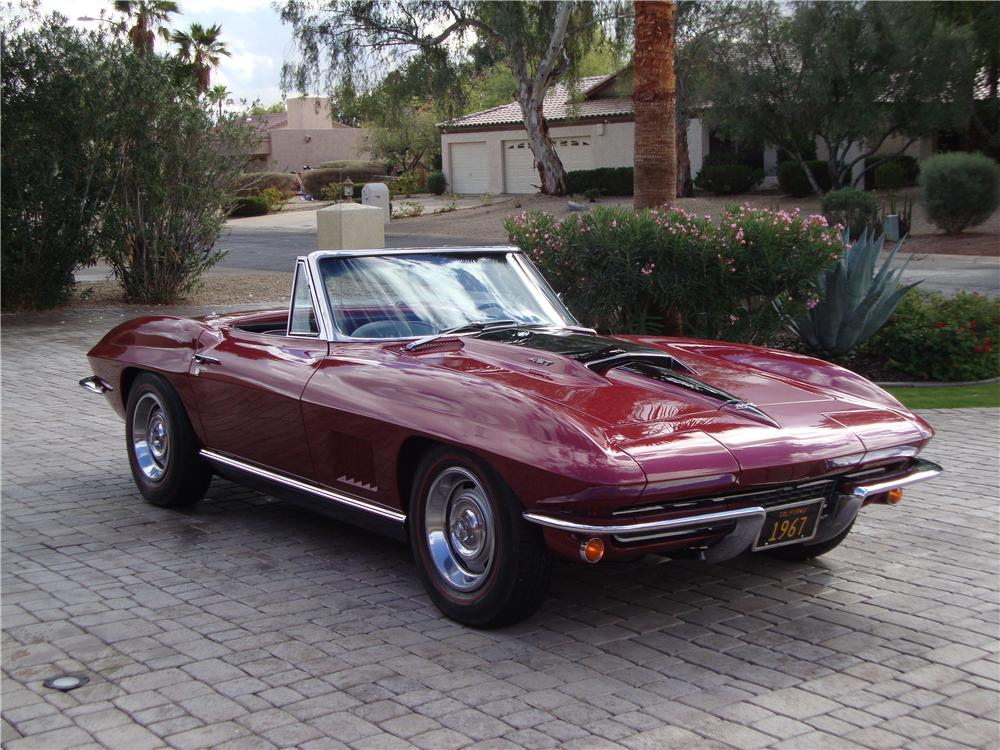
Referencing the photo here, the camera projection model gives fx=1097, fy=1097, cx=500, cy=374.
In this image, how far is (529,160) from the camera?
47406 mm

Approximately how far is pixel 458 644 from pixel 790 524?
53.4 inches

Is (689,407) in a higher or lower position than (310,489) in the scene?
higher

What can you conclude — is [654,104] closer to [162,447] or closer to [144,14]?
[162,447]

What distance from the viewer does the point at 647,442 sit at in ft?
12.9

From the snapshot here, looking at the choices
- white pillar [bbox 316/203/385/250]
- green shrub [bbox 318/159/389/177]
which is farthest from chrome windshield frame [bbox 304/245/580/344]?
green shrub [bbox 318/159/389/177]

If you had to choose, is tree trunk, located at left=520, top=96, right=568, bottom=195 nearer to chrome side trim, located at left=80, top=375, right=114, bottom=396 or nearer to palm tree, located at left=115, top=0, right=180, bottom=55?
palm tree, located at left=115, top=0, right=180, bottom=55

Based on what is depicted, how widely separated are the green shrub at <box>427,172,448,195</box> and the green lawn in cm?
4281

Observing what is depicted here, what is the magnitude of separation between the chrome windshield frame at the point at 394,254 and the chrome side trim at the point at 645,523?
1593mm

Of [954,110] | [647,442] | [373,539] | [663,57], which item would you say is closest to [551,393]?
[647,442]

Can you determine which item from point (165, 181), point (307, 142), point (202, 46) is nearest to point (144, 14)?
point (202, 46)

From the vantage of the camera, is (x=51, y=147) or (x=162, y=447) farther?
(x=51, y=147)

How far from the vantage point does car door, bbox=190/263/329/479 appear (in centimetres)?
516

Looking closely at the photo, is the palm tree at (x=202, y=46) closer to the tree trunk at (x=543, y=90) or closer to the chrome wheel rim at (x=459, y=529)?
the tree trunk at (x=543, y=90)

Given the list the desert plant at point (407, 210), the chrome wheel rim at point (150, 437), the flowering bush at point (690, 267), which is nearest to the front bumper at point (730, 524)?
the chrome wheel rim at point (150, 437)
